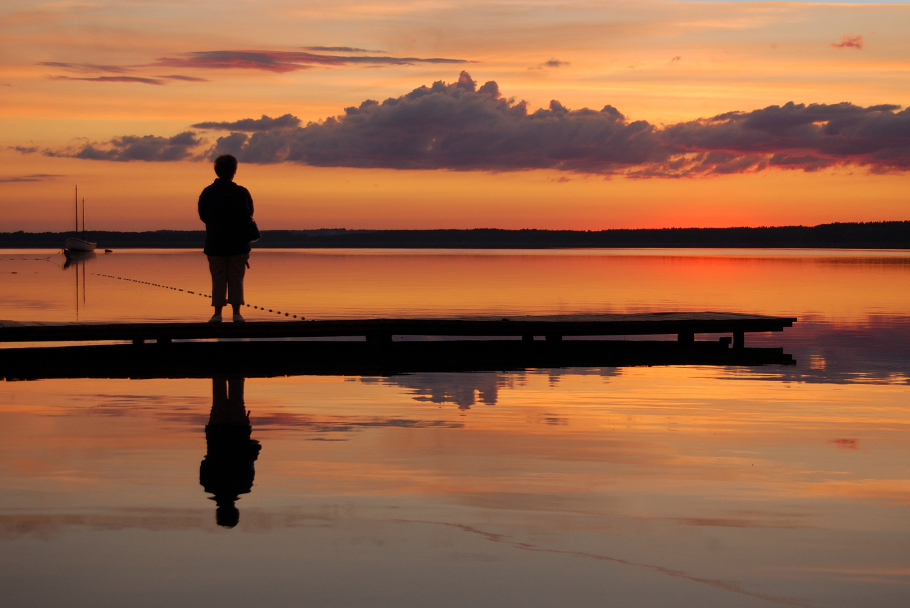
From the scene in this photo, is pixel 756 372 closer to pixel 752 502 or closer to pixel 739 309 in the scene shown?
pixel 752 502

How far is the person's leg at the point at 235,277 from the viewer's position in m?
12.7

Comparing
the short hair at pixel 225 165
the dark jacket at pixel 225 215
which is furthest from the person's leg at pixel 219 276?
the short hair at pixel 225 165

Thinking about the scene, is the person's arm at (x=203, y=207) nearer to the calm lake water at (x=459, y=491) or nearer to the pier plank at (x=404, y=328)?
the pier plank at (x=404, y=328)

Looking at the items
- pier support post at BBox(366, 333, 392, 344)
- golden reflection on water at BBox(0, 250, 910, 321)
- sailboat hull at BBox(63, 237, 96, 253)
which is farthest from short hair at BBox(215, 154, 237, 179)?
sailboat hull at BBox(63, 237, 96, 253)

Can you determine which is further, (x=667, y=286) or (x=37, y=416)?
(x=667, y=286)

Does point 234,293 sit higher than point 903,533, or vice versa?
point 234,293

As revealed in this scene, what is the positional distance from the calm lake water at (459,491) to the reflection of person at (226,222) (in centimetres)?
152

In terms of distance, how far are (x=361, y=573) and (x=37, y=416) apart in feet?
20.1

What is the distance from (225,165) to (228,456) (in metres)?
5.41

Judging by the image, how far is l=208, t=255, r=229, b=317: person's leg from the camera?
12.7 metres

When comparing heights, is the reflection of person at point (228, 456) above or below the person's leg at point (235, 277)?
below

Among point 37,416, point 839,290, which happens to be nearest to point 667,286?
point 839,290

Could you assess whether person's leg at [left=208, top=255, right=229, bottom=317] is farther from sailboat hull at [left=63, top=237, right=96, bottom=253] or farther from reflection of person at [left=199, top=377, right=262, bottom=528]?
sailboat hull at [left=63, top=237, right=96, bottom=253]

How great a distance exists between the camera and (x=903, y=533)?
19.4ft
